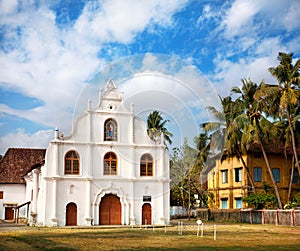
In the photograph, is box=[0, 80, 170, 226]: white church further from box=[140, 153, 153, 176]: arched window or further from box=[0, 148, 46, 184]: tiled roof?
box=[0, 148, 46, 184]: tiled roof

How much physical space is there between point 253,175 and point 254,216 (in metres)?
7.86

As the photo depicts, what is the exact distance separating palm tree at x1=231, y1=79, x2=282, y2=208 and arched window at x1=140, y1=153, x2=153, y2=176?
9.30 meters

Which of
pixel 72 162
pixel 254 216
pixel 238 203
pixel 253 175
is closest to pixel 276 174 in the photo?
pixel 253 175

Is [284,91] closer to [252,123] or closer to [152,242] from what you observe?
[252,123]

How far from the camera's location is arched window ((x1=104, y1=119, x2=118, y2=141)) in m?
41.2

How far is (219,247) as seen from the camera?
18.4m

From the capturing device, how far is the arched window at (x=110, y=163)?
4084 cm

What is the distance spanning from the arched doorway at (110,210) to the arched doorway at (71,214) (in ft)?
7.48

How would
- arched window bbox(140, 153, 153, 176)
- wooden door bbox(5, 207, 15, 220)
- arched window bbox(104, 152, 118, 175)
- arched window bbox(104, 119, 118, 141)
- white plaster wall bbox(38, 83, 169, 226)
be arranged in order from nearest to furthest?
1. white plaster wall bbox(38, 83, 169, 226)
2. arched window bbox(104, 152, 118, 175)
3. arched window bbox(104, 119, 118, 141)
4. arched window bbox(140, 153, 153, 176)
5. wooden door bbox(5, 207, 15, 220)

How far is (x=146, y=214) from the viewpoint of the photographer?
4144cm

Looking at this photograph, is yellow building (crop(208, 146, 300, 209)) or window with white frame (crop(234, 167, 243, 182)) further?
window with white frame (crop(234, 167, 243, 182))

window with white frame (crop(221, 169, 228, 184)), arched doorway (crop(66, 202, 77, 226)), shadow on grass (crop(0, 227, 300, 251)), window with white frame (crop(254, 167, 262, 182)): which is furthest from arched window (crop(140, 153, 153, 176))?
shadow on grass (crop(0, 227, 300, 251))

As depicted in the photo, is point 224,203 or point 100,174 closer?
point 100,174

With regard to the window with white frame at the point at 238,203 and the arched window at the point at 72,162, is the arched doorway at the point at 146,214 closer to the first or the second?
the arched window at the point at 72,162
